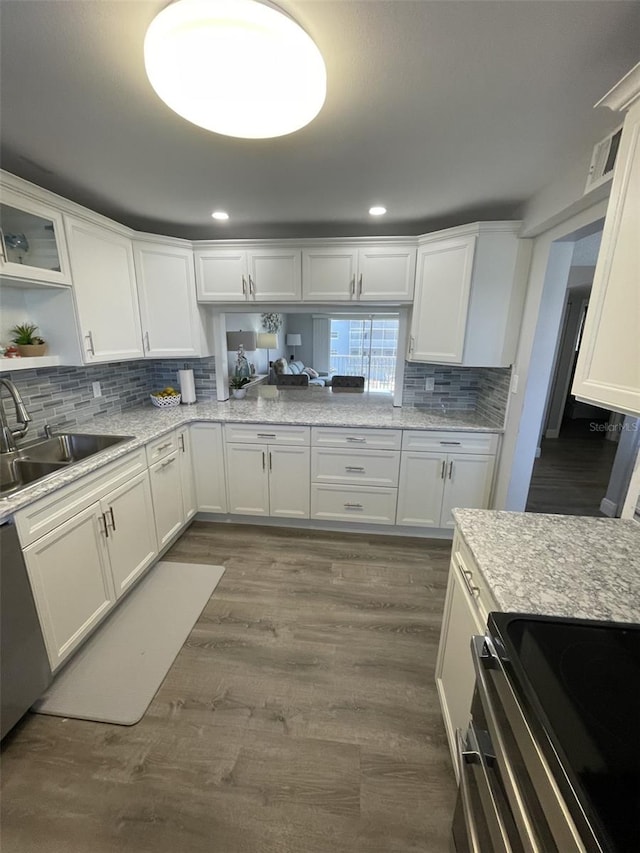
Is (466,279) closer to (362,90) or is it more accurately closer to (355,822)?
(362,90)

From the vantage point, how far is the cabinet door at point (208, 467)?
2820mm

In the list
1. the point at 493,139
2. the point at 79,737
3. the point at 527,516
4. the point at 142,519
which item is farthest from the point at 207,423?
the point at 493,139

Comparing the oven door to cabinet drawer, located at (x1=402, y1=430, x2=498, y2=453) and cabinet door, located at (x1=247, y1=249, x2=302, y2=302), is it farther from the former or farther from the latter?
cabinet door, located at (x1=247, y1=249, x2=302, y2=302)

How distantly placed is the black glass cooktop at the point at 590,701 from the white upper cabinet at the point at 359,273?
243cm

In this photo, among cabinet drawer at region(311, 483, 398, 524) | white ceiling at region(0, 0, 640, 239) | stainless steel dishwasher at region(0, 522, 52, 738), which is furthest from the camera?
cabinet drawer at region(311, 483, 398, 524)

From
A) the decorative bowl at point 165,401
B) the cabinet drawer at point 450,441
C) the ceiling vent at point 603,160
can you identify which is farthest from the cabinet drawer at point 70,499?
the ceiling vent at point 603,160

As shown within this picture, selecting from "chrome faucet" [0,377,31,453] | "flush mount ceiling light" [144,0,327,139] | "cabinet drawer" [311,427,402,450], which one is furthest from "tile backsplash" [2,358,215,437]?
"flush mount ceiling light" [144,0,327,139]

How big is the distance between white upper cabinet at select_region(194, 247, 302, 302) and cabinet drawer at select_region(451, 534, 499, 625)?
225 centimetres

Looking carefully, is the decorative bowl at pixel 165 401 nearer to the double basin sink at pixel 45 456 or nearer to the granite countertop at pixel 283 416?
the granite countertop at pixel 283 416

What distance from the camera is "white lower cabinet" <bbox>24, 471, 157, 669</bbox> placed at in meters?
1.50

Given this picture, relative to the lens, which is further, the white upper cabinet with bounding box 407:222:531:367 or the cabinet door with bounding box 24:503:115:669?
the white upper cabinet with bounding box 407:222:531:367

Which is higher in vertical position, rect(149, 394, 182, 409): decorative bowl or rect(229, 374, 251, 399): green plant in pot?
rect(229, 374, 251, 399): green plant in pot

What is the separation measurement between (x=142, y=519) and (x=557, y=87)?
2865 mm

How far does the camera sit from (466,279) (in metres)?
2.39
